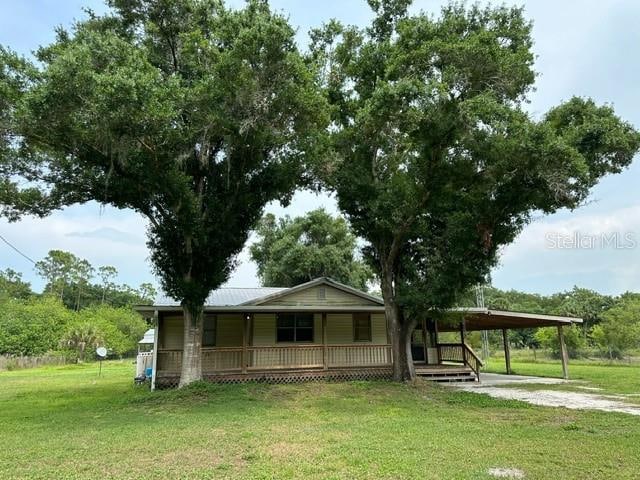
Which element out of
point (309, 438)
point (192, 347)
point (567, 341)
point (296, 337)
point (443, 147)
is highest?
point (443, 147)

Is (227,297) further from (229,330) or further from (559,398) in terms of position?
(559,398)

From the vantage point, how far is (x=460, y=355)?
1836 cm

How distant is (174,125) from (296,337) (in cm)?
916

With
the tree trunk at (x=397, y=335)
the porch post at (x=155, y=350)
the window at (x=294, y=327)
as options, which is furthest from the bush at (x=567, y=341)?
the porch post at (x=155, y=350)

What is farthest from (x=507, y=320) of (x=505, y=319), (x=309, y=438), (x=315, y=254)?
(x=315, y=254)

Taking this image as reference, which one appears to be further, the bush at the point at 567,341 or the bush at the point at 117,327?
the bush at the point at 117,327

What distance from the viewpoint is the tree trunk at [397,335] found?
15.2 meters

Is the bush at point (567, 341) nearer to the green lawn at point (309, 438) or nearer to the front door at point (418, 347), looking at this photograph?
the front door at point (418, 347)

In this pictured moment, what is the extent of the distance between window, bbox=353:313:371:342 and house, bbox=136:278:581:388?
0.13 feet

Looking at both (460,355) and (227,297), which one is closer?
(227,297)

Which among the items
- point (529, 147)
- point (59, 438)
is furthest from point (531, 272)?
point (59, 438)

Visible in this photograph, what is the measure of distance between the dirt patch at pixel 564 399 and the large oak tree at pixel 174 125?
355 inches

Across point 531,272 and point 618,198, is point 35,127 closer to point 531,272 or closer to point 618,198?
point 618,198

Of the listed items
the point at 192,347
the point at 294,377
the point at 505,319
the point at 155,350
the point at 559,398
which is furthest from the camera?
the point at 505,319
